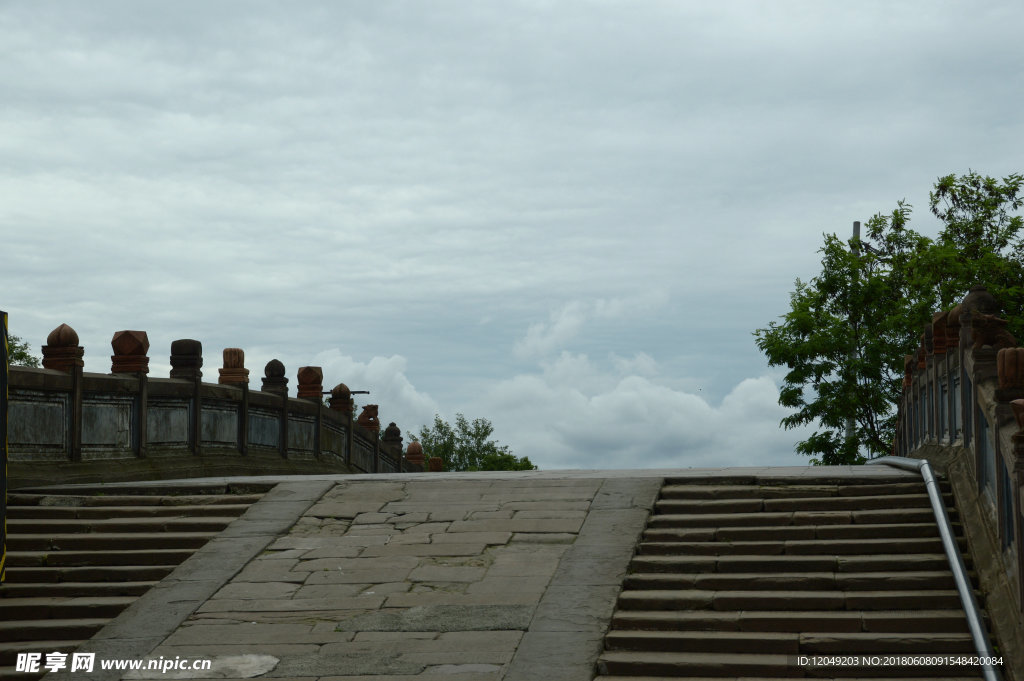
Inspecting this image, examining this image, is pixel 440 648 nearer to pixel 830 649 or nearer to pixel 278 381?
pixel 830 649

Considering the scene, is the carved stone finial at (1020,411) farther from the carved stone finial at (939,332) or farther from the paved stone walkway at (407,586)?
the carved stone finial at (939,332)

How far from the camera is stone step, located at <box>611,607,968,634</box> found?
8594 millimetres

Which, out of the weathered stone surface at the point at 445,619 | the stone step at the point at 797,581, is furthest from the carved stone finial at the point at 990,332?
the weathered stone surface at the point at 445,619

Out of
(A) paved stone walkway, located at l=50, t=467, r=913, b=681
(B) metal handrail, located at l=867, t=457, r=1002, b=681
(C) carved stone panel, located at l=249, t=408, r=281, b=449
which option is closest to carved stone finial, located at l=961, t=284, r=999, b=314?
(B) metal handrail, located at l=867, t=457, r=1002, b=681

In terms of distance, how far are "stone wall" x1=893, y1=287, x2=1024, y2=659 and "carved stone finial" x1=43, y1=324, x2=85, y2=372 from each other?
11.3 metres

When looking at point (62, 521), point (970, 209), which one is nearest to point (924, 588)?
point (62, 521)

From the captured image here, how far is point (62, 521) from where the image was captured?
1210 cm

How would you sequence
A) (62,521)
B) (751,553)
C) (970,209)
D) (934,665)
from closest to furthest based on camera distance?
1. (934,665)
2. (751,553)
3. (62,521)
4. (970,209)

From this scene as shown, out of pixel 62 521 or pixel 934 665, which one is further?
pixel 62 521

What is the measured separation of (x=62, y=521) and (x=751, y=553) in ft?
24.1

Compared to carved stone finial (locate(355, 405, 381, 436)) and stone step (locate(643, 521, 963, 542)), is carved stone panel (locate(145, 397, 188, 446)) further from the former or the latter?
carved stone finial (locate(355, 405, 381, 436))

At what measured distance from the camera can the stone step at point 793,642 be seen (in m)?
8.25

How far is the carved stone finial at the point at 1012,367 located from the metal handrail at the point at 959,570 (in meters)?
1.54

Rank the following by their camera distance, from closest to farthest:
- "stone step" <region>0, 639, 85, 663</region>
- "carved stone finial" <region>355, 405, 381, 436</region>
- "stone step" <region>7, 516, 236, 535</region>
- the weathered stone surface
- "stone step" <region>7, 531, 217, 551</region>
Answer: the weathered stone surface < "stone step" <region>0, 639, 85, 663</region> < "stone step" <region>7, 531, 217, 551</region> < "stone step" <region>7, 516, 236, 535</region> < "carved stone finial" <region>355, 405, 381, 436</region>
